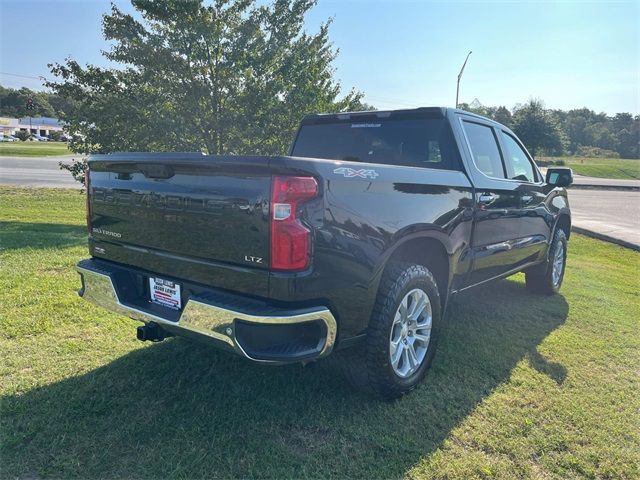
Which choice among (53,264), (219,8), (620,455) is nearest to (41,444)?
(620,455)

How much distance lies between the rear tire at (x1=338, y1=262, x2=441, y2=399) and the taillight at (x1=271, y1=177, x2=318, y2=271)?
754mm

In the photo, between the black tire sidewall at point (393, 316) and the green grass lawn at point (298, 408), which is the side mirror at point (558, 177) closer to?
the green grass lawn at point (298, 408)

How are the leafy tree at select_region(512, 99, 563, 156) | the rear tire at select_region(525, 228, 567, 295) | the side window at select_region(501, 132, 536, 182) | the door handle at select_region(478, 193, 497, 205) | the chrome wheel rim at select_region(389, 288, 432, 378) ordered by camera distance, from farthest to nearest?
the leafy tree at select_region(512, 99, 563, 156)
the rear tire at select_region(525, 228, 567, 295)
the side window at select_region(501, 132, 536, 182)
the door handle at select_region(478, 193, 497, 205)
the chrome wheel rim at select_region(389, 288, 432, 378)

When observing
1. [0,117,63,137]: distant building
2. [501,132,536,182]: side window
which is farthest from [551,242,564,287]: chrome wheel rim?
[0,117,63,137]: distant building

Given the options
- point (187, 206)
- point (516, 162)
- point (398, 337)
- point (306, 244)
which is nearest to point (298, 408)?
point (398, 337)

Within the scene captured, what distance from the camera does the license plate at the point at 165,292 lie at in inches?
108

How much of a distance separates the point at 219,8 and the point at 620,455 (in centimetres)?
894

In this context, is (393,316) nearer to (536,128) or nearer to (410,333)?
(410,333)

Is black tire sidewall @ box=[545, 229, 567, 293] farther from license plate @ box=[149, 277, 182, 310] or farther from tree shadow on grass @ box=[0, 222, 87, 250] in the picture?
tree shadow on grass @ box=[0, 222, 87, 250]

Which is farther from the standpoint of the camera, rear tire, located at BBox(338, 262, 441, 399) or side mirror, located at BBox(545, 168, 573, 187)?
side mirror, located at BBox(545, 168, 573, 187)

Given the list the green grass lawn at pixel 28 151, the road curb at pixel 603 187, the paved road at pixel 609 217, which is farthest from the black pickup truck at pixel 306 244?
the green grass lawn at pixel 28 151

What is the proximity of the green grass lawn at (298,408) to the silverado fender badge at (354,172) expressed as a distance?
145cm

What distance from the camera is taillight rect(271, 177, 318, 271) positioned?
228 cm

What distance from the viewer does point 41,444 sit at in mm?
2514
